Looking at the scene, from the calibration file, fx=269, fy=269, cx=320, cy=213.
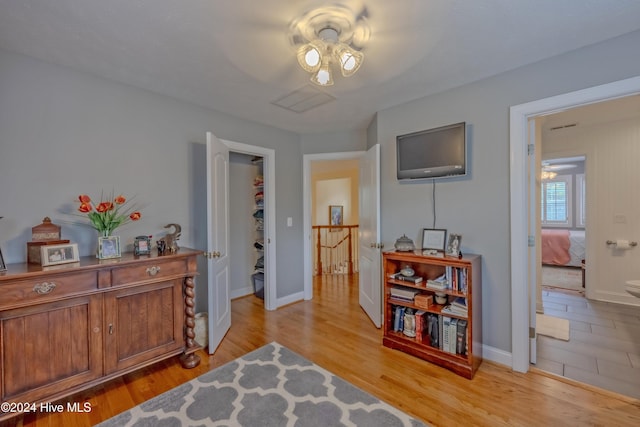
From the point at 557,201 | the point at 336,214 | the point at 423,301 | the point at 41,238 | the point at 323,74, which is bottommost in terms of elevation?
the point at 423,301

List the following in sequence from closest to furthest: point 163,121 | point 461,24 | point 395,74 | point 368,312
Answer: point 461,24 → point 395,74 → point 163,121 → point 368,312

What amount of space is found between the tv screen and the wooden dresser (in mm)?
2159

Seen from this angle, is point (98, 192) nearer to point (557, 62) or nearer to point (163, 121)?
point (163, 121)

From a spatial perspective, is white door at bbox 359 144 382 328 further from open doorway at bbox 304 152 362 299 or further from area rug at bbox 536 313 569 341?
area rug at bbox 536 313 569 341

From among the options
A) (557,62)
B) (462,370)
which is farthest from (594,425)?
(557,62)

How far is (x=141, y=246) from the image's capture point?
220 centimetres

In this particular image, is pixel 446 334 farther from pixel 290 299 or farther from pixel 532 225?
pixel 290 299

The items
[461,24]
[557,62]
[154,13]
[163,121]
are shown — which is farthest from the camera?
[163,121]

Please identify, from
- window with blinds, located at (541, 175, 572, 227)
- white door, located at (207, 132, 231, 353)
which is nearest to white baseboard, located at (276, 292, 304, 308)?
white door, located at (207, 132, 231, 353)

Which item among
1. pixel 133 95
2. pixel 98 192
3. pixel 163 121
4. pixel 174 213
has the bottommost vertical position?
pixel 174 213

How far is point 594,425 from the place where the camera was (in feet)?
5.26

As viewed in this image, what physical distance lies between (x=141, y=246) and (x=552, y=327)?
4131 mm

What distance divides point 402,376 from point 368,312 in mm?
1166

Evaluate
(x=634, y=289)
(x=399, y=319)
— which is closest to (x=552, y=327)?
(x=634, y=289)
